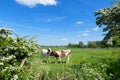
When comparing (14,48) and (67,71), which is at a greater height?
(14,48)

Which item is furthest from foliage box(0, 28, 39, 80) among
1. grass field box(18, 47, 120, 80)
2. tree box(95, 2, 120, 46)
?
tree box(95, 2, 120, 46)

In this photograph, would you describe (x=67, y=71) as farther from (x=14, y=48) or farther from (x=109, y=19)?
(x=109, y=19)

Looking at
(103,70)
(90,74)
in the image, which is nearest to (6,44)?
(90,74)

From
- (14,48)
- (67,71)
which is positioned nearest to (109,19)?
(67,71)

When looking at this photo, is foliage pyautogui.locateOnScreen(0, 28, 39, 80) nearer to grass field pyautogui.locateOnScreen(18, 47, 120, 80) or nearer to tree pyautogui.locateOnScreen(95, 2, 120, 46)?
grass field pyautogui.locateOnScreen(18, 47, 120, 80)

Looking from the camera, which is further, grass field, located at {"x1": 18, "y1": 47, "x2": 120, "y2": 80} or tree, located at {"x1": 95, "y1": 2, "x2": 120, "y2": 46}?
tree, located at {"x1": 95, "y1": 2, "x2": 120, "y2": 46}

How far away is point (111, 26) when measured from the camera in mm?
26484

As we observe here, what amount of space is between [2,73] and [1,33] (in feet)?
5.14

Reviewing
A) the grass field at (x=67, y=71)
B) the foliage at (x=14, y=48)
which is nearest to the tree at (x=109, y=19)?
the grass field at (x=67, y=71)

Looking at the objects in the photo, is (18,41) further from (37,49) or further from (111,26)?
(111,26)

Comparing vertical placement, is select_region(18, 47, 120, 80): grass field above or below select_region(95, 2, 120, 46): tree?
below

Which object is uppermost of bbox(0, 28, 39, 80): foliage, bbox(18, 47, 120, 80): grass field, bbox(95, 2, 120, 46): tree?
bbox(95, 2, 120, 46): tree

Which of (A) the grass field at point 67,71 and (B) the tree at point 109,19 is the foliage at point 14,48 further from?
(B) the tree at point 109,19

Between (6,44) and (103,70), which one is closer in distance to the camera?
(6,44)
